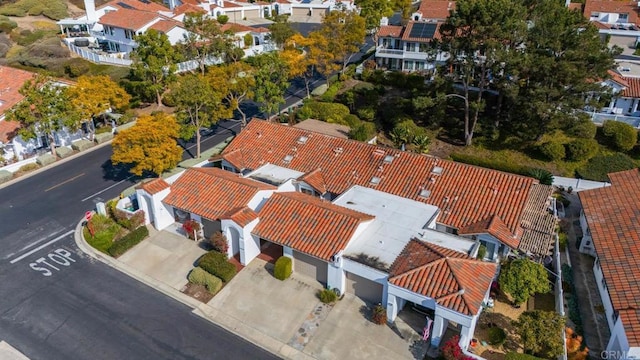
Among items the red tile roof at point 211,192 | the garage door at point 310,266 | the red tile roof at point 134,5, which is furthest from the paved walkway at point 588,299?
the red tile roof at point 134,5

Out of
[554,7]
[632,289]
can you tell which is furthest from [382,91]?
[632,289]

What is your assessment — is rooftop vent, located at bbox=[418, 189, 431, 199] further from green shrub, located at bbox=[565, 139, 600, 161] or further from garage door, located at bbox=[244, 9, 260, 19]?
garage door, located at bbox=[244, 9, 260, 19]

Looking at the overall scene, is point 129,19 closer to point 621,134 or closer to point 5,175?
point 5,175

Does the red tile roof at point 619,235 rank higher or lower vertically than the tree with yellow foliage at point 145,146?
lower

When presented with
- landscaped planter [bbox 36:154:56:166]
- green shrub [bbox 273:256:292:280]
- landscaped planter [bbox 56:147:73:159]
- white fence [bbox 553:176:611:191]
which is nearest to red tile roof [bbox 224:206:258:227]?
green shrub [bbox 273:256:292:280]

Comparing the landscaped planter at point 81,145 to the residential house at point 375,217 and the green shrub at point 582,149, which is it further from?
the green shrub at point 582,149

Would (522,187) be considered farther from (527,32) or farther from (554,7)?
(554,7)
